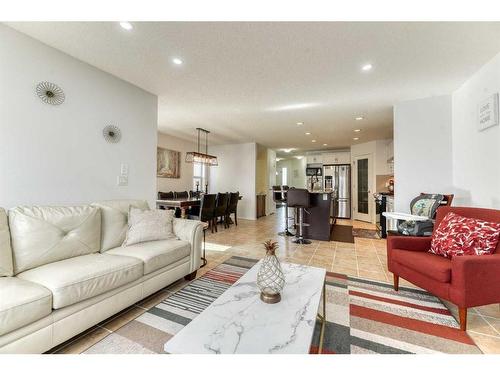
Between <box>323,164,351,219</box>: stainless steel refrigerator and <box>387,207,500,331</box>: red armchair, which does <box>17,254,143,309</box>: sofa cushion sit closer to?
<box>387,207,500,331</box>: red armchair

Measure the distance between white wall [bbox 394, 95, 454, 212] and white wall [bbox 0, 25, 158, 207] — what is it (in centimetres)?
424

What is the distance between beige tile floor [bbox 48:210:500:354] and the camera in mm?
1588

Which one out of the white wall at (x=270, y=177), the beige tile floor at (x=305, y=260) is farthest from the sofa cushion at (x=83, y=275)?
the white wall at (x=270, y=177)

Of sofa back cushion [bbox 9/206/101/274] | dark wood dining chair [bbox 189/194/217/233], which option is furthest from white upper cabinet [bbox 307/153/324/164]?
sofa back cushion [bbox 9/206/101/274]

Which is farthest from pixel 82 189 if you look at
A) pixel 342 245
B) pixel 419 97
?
pixel 419 97

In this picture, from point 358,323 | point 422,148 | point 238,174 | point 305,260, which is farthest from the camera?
point 238,174

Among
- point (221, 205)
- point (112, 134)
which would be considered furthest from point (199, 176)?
point (112, 134)

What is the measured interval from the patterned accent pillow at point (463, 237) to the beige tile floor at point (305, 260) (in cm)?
54

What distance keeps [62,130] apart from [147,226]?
1.39 metres

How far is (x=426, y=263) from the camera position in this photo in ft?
6.11

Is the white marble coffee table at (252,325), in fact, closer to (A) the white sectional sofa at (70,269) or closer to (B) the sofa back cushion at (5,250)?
(A) the white sectional sofa at (70,269)

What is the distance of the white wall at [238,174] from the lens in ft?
23.3

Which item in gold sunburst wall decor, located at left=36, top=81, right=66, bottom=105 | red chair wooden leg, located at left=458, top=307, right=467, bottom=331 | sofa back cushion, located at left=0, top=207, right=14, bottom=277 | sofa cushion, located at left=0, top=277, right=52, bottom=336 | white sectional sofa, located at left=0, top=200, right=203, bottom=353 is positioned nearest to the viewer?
sofa cushion, located at left=0, top=277, right=52, bottom=336

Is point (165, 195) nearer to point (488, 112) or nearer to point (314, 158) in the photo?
point (488, 112)
